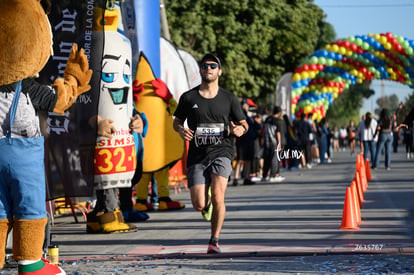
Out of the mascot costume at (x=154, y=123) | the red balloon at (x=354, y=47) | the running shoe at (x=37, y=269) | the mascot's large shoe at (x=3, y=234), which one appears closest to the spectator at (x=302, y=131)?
the red balloon at (x=354, y=47)

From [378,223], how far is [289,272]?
4418 millimetres

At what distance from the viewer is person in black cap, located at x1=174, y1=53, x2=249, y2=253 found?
8.99 m

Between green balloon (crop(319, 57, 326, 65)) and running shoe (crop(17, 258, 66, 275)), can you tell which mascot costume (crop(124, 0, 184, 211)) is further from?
green balloon (crop(319, 57, 326, 65))

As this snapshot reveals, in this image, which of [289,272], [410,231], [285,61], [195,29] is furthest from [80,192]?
[285,61]

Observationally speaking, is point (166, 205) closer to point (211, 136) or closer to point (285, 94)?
point (211, 136)

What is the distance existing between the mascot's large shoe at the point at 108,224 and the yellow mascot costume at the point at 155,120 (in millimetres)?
2258

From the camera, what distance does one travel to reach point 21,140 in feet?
21.5

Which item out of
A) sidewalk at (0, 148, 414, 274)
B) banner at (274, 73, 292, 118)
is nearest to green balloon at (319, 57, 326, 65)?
banner at (274, 73, 292, 118)

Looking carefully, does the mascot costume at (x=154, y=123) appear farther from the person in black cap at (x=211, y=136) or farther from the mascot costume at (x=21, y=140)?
the mascot costume at (x=21, y=140)

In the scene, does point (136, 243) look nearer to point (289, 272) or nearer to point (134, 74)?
point (289, 272)

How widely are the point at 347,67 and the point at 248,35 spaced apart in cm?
551

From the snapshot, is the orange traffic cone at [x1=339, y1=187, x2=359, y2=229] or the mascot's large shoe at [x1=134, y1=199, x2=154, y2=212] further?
the mascot's large shoe at [x1=134, y1=199, x2=154, y2=212]

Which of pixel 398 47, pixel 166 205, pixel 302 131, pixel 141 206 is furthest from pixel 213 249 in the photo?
pixel 398 47

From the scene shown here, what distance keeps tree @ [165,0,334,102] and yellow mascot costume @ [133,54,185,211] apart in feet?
62.8
